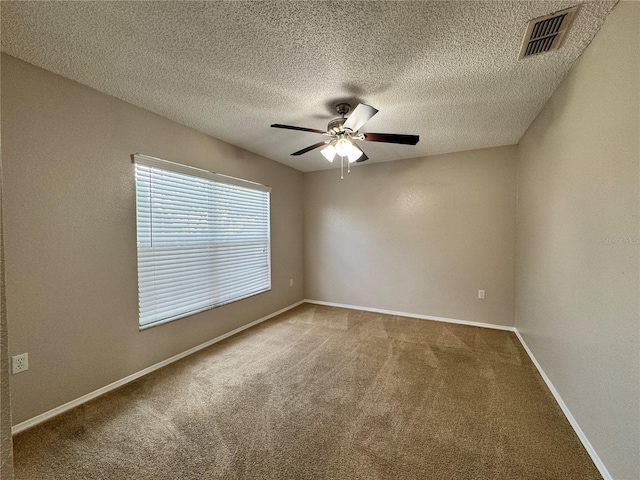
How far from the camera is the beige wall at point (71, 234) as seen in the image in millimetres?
1773

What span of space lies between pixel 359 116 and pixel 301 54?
1.90 feet

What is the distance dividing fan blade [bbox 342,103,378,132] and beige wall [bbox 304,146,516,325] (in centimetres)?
209

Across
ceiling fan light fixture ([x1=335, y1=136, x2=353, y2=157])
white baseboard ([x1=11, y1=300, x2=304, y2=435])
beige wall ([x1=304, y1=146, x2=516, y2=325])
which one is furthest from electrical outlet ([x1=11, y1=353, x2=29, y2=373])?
beige wall ([x1=304, y1=146, x2=516, y2=325])

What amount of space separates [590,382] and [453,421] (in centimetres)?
84

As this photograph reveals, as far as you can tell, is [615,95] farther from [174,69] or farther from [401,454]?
[174,69]

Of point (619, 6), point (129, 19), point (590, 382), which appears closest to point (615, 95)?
point (619, 6)

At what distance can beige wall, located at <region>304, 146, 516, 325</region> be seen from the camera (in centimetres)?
354

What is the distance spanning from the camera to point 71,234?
2.02 m

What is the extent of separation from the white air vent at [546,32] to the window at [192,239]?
292 centimetres

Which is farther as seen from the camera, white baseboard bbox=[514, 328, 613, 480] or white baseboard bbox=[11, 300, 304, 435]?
white baseboard bbox=[11, 300, 304, 435]

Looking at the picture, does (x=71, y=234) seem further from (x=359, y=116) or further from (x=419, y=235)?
(x=419, y=235)

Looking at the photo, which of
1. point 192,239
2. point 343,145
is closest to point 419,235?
point 343,145

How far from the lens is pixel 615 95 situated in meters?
1.39

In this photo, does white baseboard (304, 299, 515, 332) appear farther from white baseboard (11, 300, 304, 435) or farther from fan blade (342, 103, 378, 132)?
fan blade (342, 103, 378, 132)
